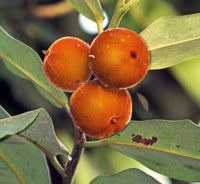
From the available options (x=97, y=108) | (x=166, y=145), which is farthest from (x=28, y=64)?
(x=166, y=145)

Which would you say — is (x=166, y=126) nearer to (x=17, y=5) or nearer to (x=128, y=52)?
(x=128, y=52)

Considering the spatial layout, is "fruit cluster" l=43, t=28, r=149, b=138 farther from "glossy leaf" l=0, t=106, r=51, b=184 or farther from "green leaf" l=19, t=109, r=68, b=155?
"glossy leaf" l=0, t=106, r=51, b=184

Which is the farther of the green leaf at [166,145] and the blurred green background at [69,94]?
the blurred green background at [69,94]

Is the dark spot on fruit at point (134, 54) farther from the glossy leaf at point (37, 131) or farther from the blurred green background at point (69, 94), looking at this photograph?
the blurred green background at point (69, 94)

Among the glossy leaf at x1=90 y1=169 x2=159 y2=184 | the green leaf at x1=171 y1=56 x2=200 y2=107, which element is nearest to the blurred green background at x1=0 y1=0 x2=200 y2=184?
the green leaf at x1=171 y1=56 x2=200 y2=107

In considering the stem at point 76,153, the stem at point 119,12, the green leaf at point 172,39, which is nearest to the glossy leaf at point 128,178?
the stem at point 76,153
